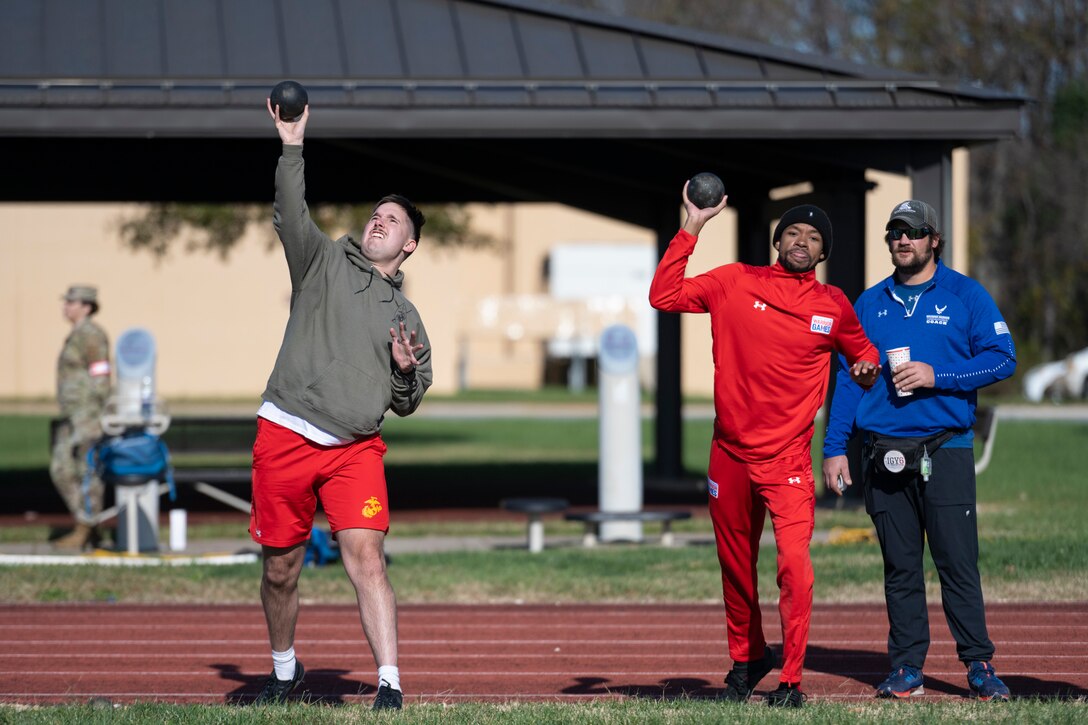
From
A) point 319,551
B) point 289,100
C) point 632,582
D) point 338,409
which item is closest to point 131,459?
point 319,551

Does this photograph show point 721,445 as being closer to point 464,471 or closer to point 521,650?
point 521,650

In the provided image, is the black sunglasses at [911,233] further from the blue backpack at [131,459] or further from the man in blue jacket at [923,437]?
the blue backpack at [131,459]

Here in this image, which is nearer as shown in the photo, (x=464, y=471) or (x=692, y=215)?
(x=692, y=215)

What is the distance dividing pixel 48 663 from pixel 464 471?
12.7 metres

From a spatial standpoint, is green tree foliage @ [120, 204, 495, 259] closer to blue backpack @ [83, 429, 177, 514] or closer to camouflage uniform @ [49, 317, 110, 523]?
camouflage uniform @ [49, 317, 110, 523]

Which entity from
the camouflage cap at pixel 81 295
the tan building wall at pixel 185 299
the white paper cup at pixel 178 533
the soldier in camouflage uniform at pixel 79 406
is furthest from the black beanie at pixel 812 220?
the tan building wall at pixel 185 299

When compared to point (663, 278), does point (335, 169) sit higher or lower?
higher

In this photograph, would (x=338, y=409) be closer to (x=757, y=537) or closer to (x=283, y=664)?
(x=283, y=664)

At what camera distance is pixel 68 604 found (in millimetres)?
9766

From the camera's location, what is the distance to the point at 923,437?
637 cm

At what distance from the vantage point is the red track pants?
583 centimetres

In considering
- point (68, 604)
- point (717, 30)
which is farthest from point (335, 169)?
point (717, 30)

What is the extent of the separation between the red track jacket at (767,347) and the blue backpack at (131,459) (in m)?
6.90

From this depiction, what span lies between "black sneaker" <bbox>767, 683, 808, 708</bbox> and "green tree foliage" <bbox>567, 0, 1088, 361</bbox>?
3739cm
